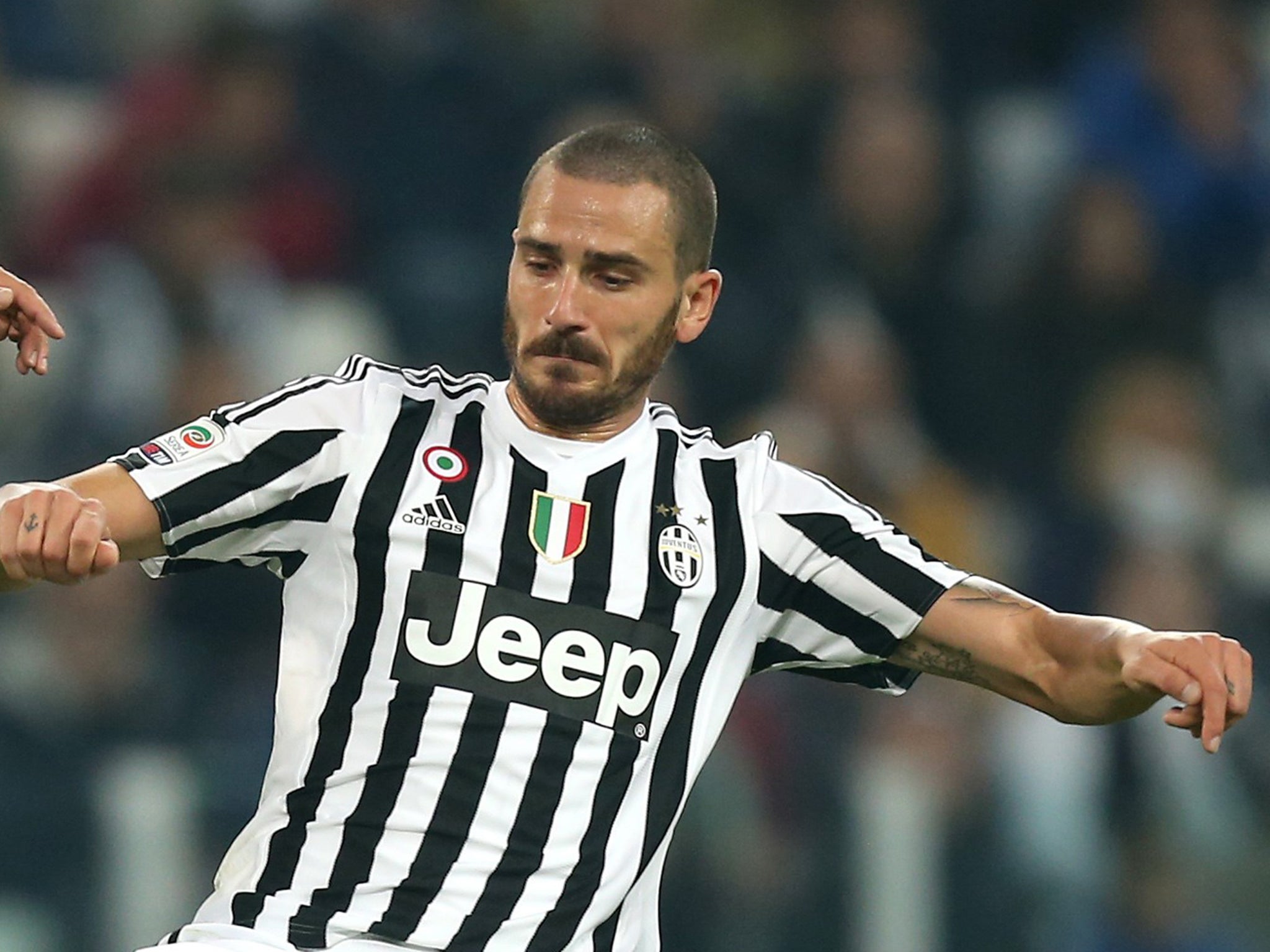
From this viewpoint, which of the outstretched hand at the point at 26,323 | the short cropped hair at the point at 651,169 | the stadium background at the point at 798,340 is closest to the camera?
the outstretched hand at the point at 26,323

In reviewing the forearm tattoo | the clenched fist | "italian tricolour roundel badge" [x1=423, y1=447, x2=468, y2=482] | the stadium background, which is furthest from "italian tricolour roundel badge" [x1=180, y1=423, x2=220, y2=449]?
the stadium background

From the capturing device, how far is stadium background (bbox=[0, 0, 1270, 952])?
5.54m

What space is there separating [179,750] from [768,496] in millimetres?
2468

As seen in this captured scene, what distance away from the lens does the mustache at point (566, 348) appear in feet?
11.2

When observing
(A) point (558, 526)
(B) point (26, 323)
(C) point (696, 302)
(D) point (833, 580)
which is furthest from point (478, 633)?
(B) point (26, 323)

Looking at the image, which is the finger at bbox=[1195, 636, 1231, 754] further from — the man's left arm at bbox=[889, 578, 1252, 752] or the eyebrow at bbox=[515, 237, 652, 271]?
the eyebrow at bbox=[515, 237, 652, 271]

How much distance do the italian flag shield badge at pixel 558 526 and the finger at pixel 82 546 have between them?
857 mm

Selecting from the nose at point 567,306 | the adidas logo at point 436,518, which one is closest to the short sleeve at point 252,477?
the adidas logo at point 436,518

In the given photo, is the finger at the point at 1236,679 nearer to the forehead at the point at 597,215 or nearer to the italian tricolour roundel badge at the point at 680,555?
the italian tricolour roundel badge at the point at 680,555

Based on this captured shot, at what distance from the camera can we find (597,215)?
3416 millimetres

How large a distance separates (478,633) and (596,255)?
0.65m

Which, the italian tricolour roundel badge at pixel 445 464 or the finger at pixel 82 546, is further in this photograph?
the italian tricolour roundel badge at pixel 445 464

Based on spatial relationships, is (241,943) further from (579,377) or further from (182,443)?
(579,377)

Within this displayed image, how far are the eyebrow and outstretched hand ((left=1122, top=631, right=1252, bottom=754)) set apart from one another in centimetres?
104
